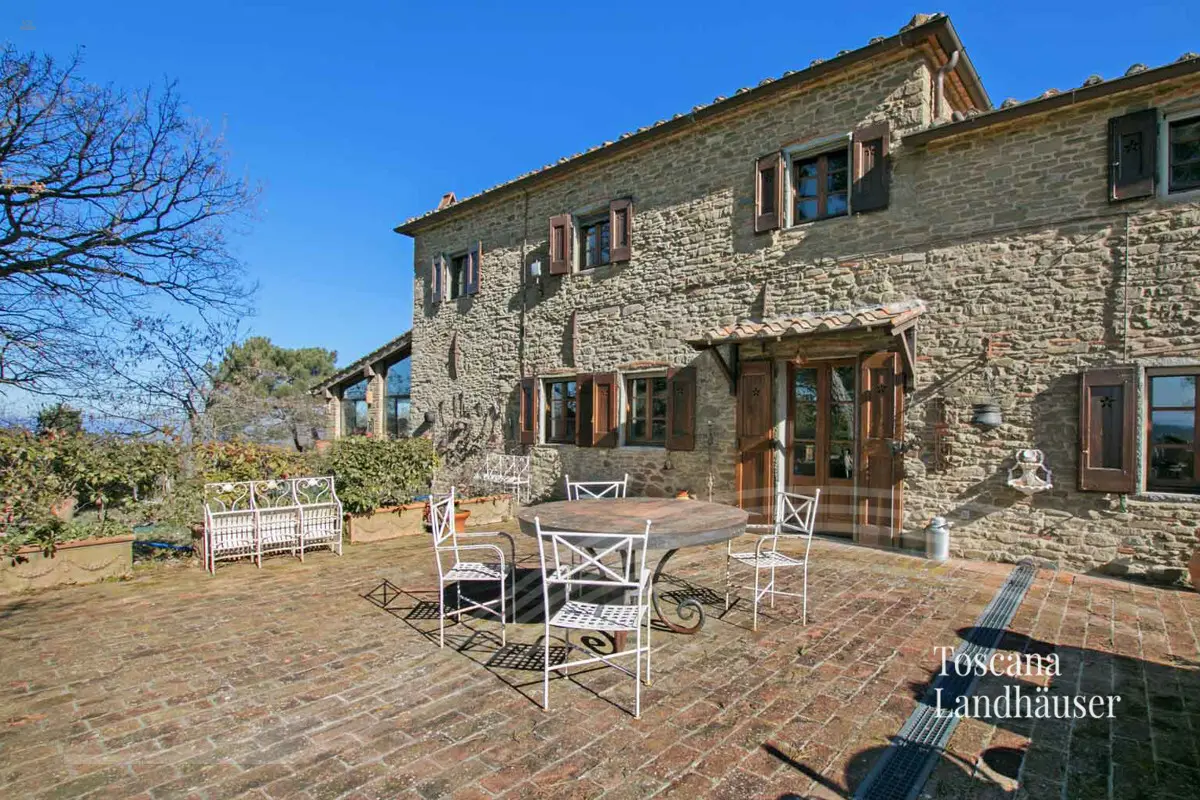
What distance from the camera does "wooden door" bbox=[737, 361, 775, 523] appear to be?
7.74 meters

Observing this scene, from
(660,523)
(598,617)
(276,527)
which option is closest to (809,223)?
(660,523)

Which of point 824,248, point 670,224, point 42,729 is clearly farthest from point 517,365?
point 42,729

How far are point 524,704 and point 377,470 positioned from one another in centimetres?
510

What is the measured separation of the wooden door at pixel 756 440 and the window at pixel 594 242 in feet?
11.9

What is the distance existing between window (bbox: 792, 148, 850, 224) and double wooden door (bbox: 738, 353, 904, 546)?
6.50ft

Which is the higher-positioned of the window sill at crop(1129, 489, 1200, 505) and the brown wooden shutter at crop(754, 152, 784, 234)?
the brown wooden shutter at crop(754, 152, 784, 234)

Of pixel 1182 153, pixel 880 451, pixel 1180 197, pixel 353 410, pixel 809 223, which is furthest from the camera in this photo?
pixel 353 410

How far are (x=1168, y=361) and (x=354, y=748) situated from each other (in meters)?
7.25

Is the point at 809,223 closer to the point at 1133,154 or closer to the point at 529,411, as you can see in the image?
the point at 1133,154

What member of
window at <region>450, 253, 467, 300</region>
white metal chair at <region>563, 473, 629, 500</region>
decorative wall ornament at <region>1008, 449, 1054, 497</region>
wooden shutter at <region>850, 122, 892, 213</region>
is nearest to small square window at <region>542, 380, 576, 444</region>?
white metal chair at <region>563, 473, 629, 500</region>

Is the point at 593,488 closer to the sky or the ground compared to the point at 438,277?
closer to the ground

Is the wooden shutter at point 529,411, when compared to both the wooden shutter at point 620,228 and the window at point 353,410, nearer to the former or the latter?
the wooden shutter at point 620,228

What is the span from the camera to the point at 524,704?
9.83ft

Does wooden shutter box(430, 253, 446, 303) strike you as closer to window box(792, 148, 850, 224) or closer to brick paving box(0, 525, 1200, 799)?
window box(792, 148, 850, 224)
